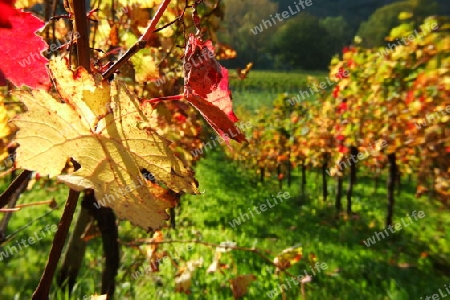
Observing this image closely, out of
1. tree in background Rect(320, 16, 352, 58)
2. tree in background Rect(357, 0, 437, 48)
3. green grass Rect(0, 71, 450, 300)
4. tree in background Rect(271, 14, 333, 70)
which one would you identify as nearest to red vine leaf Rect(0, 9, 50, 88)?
green grass Rect(0, 71, 450, 300)

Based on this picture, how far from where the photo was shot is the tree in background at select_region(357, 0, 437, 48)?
4931 centimetres

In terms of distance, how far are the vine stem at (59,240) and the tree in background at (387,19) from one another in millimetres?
51481

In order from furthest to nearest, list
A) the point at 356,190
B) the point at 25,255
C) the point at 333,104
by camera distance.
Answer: the point at 356,190, the point at 333,104, the point at 25,255

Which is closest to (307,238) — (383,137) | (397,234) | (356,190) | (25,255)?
(397,234)

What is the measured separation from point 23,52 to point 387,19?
62.4 metres

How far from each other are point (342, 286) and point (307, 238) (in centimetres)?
153

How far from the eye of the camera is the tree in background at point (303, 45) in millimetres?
52734

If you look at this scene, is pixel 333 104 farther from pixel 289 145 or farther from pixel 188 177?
pixel 188 177

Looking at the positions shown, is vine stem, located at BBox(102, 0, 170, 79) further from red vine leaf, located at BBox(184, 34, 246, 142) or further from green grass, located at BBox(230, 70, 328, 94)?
green grass, located at BBox(230, 70, 328, 94)

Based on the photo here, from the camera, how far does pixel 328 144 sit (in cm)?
795

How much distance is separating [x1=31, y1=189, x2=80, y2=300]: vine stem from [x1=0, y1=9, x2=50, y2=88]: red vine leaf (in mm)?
125

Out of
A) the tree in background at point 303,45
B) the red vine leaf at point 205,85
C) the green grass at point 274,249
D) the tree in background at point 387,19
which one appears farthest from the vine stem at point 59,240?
the tree in background at point 303,45

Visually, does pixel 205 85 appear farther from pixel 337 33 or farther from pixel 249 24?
pixel 337 33

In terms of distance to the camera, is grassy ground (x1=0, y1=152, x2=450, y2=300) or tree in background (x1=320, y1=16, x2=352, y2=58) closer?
grassy ground (x1=0, y1=152, x2=450, y2=300)
